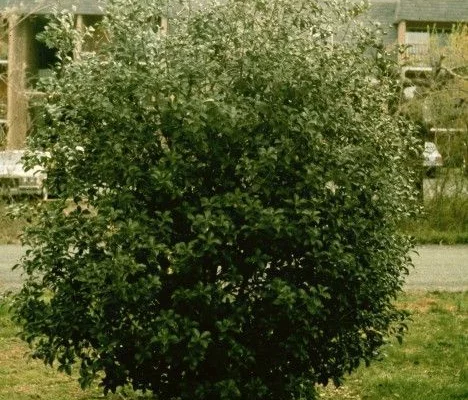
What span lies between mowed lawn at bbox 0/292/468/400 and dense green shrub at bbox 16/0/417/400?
116 cm

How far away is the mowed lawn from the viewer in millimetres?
7184

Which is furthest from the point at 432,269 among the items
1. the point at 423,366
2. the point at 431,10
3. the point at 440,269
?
the point at 431,10

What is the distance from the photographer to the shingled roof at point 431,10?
44.1 metres

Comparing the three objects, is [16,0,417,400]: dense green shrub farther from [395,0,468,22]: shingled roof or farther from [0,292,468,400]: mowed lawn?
[395,0,468,22]: shingled roof

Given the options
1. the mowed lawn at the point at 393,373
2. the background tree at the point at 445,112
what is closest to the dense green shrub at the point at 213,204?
the mowed lawn at the point at 393,373

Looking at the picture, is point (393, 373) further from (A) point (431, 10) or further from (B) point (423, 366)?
(A) point (431, 10)

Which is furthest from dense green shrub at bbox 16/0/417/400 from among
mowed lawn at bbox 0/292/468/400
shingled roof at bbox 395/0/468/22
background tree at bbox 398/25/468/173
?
shingled roof at bbox 395/0/468/22

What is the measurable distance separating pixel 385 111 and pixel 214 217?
1.84 metres

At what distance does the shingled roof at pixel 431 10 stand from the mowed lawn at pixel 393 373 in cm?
3660

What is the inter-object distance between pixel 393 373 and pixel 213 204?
319cm

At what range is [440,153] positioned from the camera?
18000 millimetres

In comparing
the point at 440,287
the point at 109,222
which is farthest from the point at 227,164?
the point at 440,287

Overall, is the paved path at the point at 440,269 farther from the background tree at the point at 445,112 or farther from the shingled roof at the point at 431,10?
the shingled roof at the point at 431,10

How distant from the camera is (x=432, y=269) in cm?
1452
